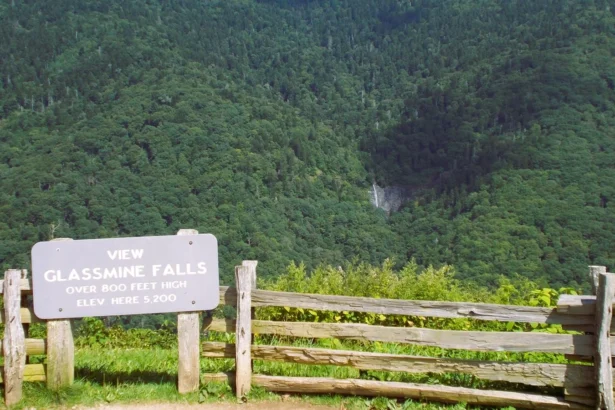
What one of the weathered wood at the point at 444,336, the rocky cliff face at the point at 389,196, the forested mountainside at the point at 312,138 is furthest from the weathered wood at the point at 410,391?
the rocky cliff face at the point at 389,196

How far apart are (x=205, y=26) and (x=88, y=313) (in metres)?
191

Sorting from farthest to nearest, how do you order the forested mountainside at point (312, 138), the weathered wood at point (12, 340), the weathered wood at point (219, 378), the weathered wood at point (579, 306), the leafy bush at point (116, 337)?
1. the forested mountainside at point (312, 138)
2. the leafy bush at point (116, 337)
3. the weathered wood at point (219, 378)
4. the weathered wood at point (12, 340)
5. the weathered wood at point (579, 306)

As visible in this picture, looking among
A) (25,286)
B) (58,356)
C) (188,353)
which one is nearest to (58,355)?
(58,356)

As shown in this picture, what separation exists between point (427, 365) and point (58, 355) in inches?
140

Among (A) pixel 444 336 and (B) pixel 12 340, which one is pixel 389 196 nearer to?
(A) pixel 444 336

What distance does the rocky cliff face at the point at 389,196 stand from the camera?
14025 centimetres

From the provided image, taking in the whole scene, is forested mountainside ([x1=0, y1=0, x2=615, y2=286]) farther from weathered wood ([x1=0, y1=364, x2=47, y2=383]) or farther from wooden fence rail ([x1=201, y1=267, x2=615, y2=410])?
wooden fence rail ([x1=201, y1=267, x2=615, y2=410])

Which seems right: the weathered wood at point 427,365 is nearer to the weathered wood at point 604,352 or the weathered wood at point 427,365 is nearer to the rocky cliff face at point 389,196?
the weathered wood at point 604,352

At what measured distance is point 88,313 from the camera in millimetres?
6762

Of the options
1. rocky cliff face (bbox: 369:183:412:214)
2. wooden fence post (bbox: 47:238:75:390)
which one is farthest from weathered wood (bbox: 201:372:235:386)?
rocky cliff face (bbox: 369:183:412:214)

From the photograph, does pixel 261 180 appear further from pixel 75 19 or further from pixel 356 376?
pixel 356 376

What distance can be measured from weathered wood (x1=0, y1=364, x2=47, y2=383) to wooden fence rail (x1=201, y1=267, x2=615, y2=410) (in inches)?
61.4

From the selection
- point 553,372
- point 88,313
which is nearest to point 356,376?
point 553,372

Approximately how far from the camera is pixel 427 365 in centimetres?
669
